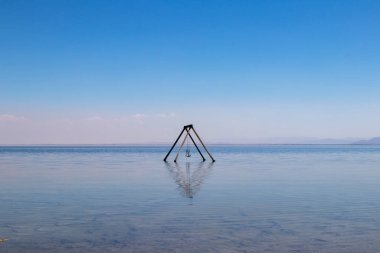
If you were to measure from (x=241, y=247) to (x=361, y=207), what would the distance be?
11.6 metres

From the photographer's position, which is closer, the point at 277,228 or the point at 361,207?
the point at 277,228

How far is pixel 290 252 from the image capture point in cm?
1317

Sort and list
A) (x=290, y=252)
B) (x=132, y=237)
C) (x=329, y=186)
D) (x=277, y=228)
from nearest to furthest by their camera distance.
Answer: (x=290, y=252)
(x=132, y=237)
(x=277, y=228)
(x=329, y=186)

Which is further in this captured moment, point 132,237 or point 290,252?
point 132,237

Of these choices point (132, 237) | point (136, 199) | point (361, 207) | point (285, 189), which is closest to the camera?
point (132, 237)

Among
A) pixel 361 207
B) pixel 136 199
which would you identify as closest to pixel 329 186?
pixel 361 207

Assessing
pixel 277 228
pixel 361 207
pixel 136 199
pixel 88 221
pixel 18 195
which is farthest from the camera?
pixel 18 195

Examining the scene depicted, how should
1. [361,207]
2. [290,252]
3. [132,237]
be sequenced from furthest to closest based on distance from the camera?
[361,207] < [132,237] < [290,252]

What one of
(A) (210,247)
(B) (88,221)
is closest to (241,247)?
(A) (210,247)

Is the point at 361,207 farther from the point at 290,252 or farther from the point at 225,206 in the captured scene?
the point at 290,252

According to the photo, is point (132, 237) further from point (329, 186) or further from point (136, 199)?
point (329, 186)

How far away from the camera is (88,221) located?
18250 mm

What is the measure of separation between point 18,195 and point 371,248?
22.4 meters

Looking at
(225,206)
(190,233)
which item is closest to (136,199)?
(225,206)
